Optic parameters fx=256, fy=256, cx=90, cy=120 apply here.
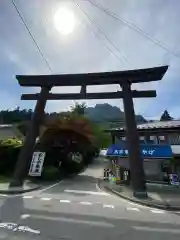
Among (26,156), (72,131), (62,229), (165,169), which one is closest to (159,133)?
(165,169)

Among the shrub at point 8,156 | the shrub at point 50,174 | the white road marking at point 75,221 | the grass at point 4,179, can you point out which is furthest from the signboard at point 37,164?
the white road marking at point 75,221

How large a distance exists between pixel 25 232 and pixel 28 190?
853 cm

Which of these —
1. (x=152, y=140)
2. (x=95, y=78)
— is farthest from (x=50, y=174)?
(x=152, y=140)

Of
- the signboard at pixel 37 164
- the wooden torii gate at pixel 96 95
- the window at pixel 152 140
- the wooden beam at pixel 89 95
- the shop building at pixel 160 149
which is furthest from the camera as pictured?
the window at pixel 152 140

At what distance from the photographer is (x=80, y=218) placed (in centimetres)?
1049

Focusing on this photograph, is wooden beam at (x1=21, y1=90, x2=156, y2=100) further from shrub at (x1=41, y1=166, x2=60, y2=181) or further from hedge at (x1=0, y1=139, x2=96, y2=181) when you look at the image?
shrub at (x1=41, y1=166, x2=60, y2=181)

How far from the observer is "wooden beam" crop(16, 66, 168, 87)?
17656mm

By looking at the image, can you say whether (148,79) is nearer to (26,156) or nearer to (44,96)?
(44,96)

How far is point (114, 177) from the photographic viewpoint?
20.8 metres

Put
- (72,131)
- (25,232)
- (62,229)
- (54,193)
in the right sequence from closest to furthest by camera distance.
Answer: (25,232), (62,229), (54,193), (72,131)

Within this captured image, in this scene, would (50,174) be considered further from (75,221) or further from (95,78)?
(75,221)

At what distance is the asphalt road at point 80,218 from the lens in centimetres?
847

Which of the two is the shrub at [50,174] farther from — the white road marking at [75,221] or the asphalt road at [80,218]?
the white road marking at [75,221]

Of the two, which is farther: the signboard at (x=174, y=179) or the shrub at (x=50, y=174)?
the shrub at (x=50, y=174)
